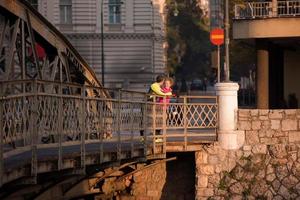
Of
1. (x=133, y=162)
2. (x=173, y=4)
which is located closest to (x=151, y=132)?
(x=133, y=162)

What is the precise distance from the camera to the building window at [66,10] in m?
68.1

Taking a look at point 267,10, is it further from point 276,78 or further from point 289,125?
point 289,125

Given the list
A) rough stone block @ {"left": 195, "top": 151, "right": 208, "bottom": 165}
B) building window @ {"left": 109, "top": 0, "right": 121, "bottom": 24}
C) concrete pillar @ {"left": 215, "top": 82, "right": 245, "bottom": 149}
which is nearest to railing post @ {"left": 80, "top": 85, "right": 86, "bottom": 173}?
rough stone block @ {"left": 195, "top": 151, "right": 208, "bottom": 165}

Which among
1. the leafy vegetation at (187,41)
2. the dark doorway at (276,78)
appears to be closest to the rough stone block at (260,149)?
the dark doorway at (276,78)

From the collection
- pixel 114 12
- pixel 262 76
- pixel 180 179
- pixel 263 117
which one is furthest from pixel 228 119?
pixel 114 12

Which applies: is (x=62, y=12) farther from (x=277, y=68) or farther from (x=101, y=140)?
(x=101, y=140)

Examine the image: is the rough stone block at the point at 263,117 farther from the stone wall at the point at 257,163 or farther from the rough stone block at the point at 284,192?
the rough stone block at the point at 284,192

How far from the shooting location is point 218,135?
18922 millimetres

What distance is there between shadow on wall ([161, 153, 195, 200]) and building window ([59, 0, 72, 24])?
49509 mm

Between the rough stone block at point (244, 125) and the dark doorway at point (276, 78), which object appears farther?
the dark doorway at point (276, 78)

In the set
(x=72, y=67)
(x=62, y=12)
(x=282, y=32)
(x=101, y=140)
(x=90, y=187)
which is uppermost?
(x=62, y=12)

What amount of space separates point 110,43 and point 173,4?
1347 inches

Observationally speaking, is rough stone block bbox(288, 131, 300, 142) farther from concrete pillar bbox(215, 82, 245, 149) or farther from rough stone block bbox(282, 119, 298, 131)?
concrete pillar bbox(215, 82, 245, 149)

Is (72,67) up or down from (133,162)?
up
